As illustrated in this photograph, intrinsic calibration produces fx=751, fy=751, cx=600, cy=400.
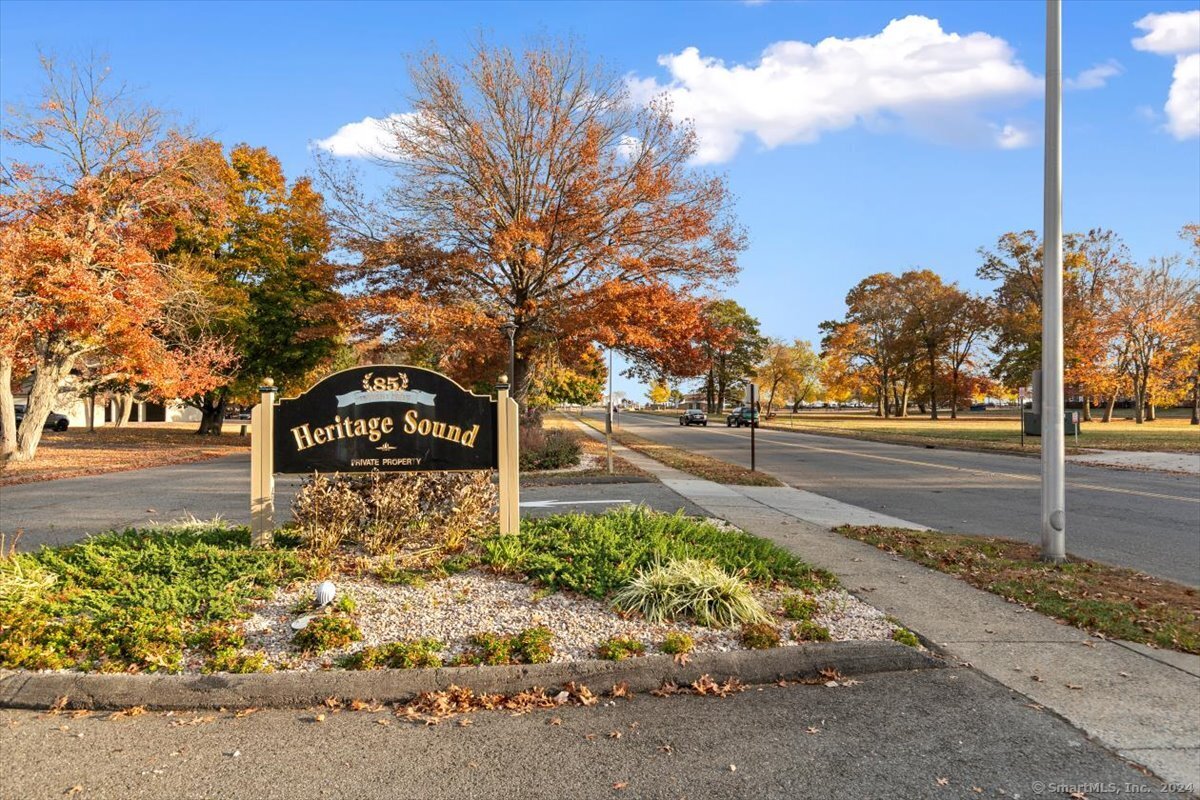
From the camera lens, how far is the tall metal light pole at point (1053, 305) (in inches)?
292

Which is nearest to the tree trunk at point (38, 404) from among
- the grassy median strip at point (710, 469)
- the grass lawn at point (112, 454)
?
the grass lawn at point (112, 454)

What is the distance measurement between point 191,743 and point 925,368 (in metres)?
77.7

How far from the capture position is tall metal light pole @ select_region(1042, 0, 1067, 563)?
7.43 metres

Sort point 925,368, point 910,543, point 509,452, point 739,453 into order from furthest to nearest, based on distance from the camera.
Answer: point 925,368, point 739,453, point 910,543, point 509,452

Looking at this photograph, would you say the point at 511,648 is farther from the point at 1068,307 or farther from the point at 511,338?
the point at 1068,307

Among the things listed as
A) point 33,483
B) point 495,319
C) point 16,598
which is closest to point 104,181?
point 33,483

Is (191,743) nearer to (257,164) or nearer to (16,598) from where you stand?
(16,598)

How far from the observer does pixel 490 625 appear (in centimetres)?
508

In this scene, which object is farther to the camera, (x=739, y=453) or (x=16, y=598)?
(x=739, y=453)

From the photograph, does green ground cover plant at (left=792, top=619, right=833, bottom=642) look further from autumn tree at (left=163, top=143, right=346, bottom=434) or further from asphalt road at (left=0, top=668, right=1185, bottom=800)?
autumn tree at (left=163, top=143, right=346, bottom=434)

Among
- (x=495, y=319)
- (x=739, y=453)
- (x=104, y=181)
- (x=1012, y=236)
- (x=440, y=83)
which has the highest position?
(x=1012, y=236)

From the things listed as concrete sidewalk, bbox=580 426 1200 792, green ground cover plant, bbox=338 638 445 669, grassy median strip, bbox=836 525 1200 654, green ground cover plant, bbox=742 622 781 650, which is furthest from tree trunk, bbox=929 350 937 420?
green ground cover plant, bbox=338 638 445 669

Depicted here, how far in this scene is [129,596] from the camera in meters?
5.26

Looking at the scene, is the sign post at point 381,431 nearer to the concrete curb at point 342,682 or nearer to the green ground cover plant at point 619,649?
the concrete curb at point 342,682
